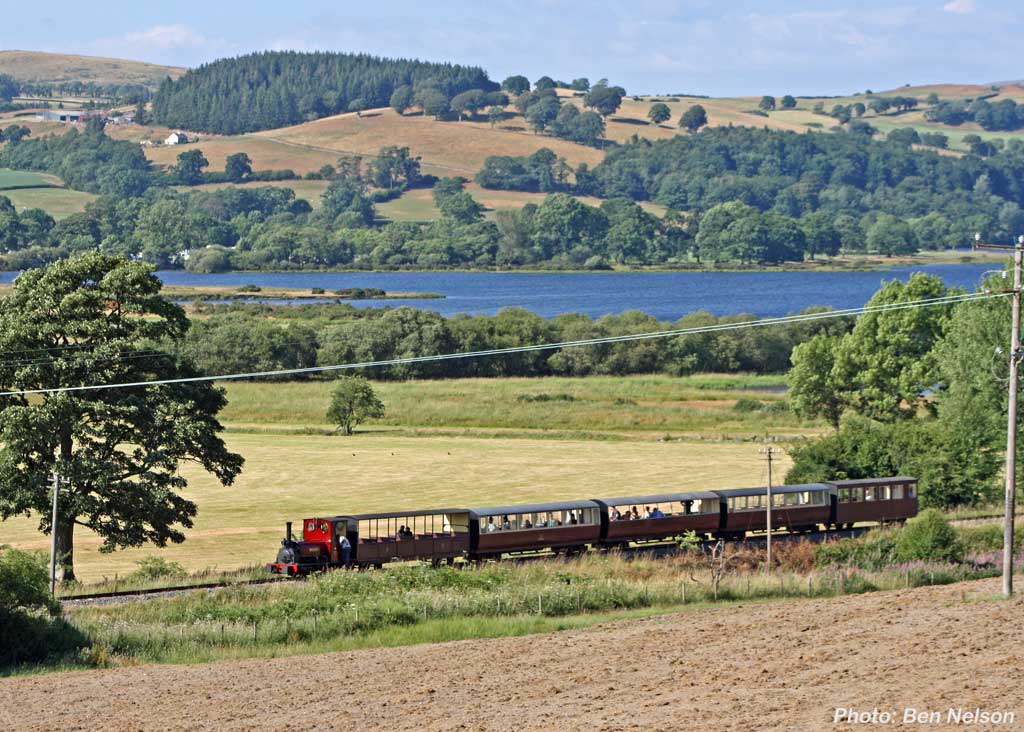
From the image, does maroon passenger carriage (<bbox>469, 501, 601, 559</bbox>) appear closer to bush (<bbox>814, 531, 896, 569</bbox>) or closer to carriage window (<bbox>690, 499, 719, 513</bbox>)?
carriage window (<bbox>690, 499, 719, 513</bbox>)

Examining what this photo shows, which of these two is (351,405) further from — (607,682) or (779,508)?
(607,682)

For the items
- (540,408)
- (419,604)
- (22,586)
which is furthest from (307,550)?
(540,408)

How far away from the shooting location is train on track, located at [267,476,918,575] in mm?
42500

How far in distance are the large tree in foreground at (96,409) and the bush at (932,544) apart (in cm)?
2003

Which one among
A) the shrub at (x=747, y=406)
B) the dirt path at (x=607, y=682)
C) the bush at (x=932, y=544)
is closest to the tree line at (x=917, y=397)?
the shrub at (x=747, y=406)

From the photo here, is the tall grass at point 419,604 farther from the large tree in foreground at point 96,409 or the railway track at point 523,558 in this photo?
the large tree in foreground at point 96,409

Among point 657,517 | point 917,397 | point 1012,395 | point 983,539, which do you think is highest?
point 1012,395

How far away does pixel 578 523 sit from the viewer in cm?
4634

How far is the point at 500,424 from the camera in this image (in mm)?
84938

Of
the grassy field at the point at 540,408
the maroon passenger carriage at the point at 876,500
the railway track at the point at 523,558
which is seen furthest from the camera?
the grassy field at the point at 540,408

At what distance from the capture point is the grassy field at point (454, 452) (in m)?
55.8

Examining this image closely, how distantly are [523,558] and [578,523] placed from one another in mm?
2453

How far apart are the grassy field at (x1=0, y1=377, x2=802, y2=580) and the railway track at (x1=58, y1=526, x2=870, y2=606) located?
6935 millimetres

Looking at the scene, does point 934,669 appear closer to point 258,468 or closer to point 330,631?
point 330,631
